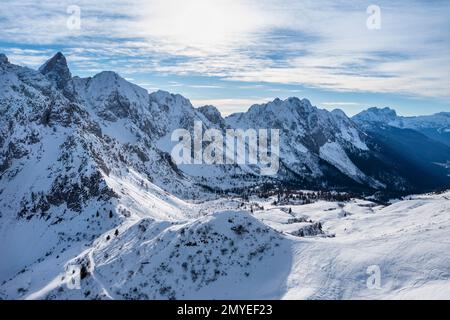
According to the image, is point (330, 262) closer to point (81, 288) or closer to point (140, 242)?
point (140, 242)

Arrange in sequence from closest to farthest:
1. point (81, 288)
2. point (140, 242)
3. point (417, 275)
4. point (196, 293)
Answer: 1. point (417, 275)
2. point (196, 293)
3. point (81, 288)
4. point (140, 242)

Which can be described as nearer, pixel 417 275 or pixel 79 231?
pixel 417 275

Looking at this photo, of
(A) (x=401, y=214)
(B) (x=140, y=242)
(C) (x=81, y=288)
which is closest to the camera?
(C) (x=81, y=288)

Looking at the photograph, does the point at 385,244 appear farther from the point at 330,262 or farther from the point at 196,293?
the point at 196,293

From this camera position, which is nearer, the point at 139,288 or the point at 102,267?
the point at 139,288

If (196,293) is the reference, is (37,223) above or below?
below

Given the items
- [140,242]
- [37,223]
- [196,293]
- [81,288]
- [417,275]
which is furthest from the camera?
[37,223]
